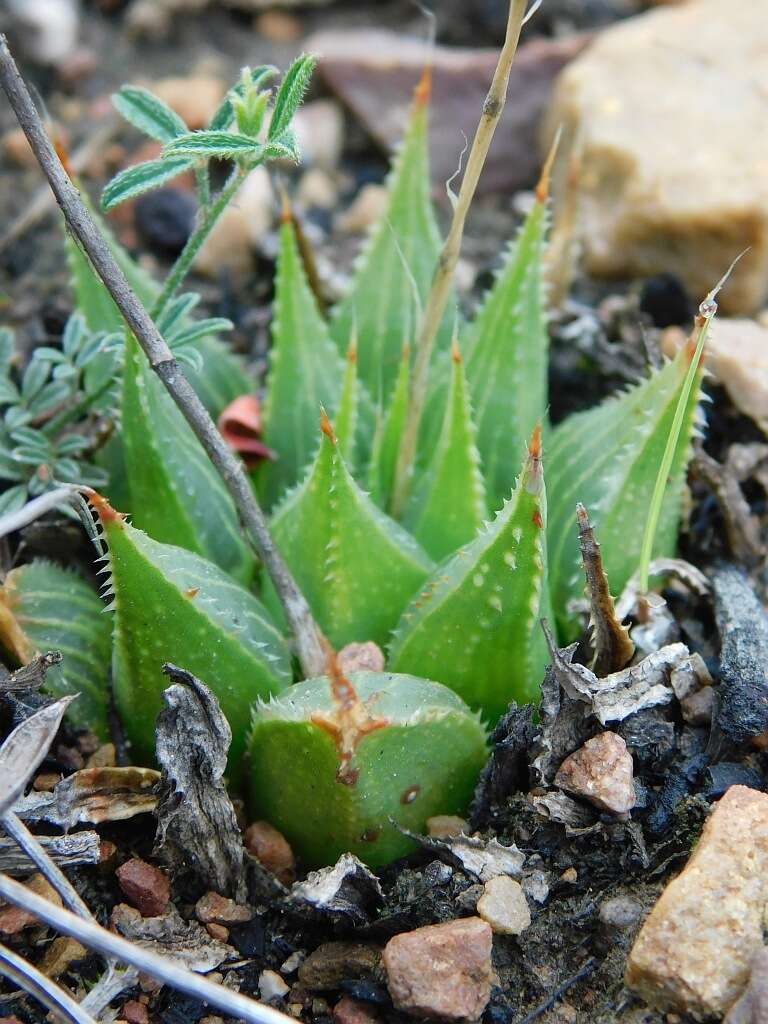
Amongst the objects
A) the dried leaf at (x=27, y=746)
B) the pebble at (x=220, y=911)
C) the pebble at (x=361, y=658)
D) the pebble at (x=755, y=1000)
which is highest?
the dried leaf at (x=27, y=746)

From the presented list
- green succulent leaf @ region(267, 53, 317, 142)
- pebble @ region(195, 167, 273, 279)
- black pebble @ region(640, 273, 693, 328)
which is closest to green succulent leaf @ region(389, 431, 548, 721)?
green succulent leaf @ region(267, 53, 317, 142)

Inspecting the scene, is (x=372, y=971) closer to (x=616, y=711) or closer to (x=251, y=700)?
(x=251, y=700)

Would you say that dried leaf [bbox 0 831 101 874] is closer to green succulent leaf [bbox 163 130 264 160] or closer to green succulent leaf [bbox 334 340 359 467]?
green succulent leaf [bbox 334 340 359 467]

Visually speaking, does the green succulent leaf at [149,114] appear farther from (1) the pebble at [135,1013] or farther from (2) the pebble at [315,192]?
(2) the pebble at [315,192]

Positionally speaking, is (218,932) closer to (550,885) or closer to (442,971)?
(442,971)

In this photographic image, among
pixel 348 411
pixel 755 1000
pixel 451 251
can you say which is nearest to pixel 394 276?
pixel 348 411

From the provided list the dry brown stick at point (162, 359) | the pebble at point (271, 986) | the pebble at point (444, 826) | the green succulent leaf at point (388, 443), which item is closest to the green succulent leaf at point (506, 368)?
the green succulent leaf at point (388, 443)
